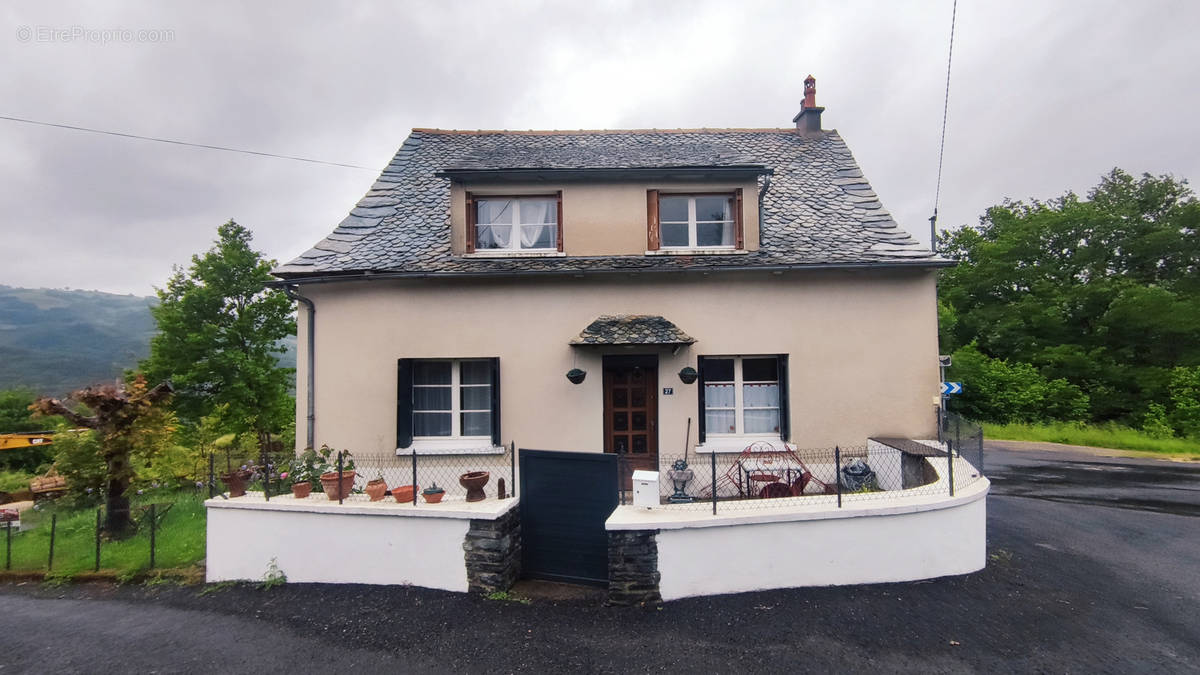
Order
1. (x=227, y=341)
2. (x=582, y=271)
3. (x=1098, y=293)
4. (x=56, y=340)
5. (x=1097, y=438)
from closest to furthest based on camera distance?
(x=582, y=271), (x=1097, y=438), (x=227, y=341), (x=1098, y=293), (x=56, y=340)

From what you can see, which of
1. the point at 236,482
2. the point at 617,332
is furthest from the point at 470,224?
the point at 236,482

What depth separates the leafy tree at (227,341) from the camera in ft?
57.7

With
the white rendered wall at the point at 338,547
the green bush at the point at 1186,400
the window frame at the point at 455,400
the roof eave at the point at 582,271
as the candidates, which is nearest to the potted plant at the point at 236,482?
the white rendered wall at the point at 338,547

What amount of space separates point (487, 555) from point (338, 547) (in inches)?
76.1

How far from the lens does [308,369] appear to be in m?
8.55

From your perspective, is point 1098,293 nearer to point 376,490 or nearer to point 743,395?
point 743,395

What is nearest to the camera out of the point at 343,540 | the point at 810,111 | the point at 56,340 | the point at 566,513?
the point at 566,513

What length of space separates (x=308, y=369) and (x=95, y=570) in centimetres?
372

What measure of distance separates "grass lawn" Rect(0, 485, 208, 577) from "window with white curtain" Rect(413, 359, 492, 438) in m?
3.55

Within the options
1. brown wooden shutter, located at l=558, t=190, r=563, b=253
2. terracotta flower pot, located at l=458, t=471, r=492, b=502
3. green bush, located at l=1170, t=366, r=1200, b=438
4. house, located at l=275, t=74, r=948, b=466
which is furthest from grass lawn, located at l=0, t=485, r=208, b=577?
green bush, located at l=1170, t=366, r=1200, b=438

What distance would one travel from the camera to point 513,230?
29.7ft

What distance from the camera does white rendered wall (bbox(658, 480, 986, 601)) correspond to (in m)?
5.11

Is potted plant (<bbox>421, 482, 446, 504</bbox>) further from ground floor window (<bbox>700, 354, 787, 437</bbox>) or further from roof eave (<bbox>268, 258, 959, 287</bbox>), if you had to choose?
ground floor window (<bbox>700, 354, 787, 437</bbox>)

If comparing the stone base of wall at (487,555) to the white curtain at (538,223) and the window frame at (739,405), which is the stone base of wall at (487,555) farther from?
the white curtain at (538,223)
